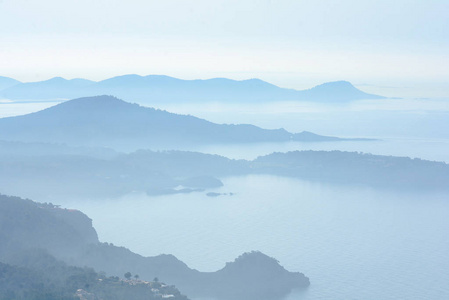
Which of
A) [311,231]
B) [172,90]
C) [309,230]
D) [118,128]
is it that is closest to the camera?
[311,231]

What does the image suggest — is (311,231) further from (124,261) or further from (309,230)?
A: (124,261)

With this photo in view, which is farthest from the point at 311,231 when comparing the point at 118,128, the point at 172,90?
the point at 172,90

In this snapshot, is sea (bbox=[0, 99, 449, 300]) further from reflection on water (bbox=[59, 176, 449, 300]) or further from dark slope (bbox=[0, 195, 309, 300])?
dark slope (bbox=[0, 195, 309, 300])

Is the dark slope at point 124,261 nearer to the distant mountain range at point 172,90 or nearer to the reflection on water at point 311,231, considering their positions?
the reflection on water at point 311,231

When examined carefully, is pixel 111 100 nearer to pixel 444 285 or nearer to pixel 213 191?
pixel 213 191

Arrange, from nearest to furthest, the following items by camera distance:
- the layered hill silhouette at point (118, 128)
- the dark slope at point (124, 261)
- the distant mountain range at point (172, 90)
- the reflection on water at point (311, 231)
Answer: the dark slope at point (124, 261) < the reflection on water at point (311, 231) < the layered hill silhouette at point (118, 128) < the distant mountain range at point (172, 90)

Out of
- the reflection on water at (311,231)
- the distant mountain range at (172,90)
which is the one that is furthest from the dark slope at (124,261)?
the distant mountain range at (172,90)

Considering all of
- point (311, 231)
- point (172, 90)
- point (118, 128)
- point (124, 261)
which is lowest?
point (311, 231)
